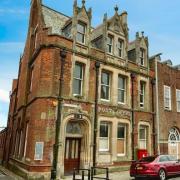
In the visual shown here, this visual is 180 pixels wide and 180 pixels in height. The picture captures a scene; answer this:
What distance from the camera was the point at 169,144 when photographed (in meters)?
23.1

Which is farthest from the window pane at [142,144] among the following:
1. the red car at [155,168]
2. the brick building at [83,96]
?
the red car at [155,168]

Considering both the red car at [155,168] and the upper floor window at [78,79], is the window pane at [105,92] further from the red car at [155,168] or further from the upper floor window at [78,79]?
the red car at [155,168]

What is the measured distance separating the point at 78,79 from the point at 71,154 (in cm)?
541

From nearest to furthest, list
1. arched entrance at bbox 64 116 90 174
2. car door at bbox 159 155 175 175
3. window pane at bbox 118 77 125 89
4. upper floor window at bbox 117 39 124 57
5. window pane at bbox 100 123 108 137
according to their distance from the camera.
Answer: car door at bbox 159 155 175 175
arched entrance at bbox 64 116 90 174
window pane at bbox 100 123 108 137
window pane at bbox 118 77 125 89
upper floor window at bbox 117 39 124 57

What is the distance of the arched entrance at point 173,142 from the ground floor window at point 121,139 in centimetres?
577

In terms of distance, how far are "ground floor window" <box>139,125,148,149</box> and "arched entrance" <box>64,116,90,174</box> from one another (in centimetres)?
590

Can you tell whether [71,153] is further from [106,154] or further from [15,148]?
[15,148]

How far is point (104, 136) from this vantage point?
18672mm

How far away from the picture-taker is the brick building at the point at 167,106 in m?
22.5

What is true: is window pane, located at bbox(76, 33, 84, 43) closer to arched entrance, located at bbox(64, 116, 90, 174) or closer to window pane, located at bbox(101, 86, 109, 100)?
window pane, located at bbox(101, 86, 109, 100)

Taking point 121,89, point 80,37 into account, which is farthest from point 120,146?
point 80,37

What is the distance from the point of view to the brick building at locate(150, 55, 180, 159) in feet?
74.0

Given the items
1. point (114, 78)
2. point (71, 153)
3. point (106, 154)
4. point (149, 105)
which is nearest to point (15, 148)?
point (71, 153)

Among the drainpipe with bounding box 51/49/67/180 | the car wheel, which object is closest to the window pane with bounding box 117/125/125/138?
the car wheel
